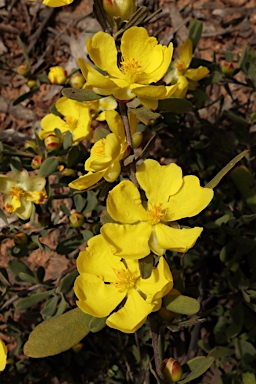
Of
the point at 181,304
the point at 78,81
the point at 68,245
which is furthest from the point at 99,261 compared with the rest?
the point at 78,81

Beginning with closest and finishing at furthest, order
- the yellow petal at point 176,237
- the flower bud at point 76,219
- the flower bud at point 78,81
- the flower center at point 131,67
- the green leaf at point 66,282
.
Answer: the yellow petal at point 176,237
the flower center at point 131,67
the green leaf at point 66,282
the flower bud at point 76,219
the flower bud at point 78,81

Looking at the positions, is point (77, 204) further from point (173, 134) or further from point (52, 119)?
Result: point (173, 134)

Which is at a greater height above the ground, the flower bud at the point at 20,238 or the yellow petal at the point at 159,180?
the yellow petal at the point at 159,180

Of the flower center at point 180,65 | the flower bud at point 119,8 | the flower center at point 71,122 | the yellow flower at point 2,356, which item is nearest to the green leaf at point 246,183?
the flower center at point 180,65

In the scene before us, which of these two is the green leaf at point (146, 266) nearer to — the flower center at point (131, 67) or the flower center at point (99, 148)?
the flower center at point (99, 148)

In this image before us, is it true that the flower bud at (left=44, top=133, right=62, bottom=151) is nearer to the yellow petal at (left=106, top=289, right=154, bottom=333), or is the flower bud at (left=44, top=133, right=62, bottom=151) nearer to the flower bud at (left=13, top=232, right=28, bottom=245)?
the flower bud at (left=13, top=232, right=28, bottom=245)

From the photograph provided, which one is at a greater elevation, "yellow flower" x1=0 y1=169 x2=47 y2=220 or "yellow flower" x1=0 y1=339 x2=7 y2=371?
"yellow flower" x1=0 y1=169 x2=47 y2=220

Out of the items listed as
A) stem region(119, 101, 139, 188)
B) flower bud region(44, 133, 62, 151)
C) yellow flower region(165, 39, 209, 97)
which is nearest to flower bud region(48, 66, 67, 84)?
flower bud region(44, 133, 62, 151)
